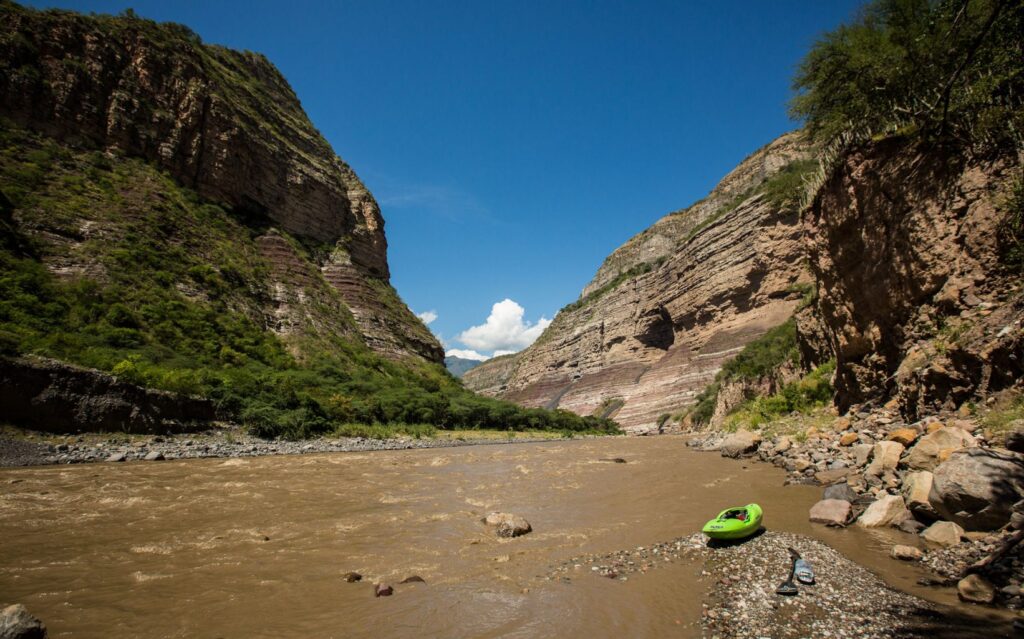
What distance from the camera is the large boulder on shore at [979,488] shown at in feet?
16.7

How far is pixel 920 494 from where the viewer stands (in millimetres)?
6160

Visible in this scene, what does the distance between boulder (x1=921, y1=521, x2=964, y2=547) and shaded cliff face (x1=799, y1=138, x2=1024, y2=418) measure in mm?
4133

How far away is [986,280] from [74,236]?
148 ft

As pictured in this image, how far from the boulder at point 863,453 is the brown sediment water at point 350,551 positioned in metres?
1.48

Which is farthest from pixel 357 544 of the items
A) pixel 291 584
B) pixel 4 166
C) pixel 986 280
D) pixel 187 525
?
pixel 4 166

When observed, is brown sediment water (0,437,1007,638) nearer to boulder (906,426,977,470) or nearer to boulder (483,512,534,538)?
boulder (483,512,534,538)

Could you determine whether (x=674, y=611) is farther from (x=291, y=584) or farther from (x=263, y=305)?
(x=263, y=305)

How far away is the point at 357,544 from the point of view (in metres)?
7.33

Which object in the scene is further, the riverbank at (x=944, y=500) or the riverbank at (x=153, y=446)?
the riverbank at (x=153, y=446)

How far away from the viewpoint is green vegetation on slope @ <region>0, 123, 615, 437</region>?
78.1 feet

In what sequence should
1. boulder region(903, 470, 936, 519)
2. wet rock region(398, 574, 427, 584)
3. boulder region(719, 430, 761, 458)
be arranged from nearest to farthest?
wet rock region(398, 574, 427, 584)
boulder region(903, 470, 936, 519)
boulder region(719, 430, 761, 458)

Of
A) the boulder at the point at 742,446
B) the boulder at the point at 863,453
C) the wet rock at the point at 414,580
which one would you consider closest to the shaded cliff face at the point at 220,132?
the wet rock at the point at 414,580

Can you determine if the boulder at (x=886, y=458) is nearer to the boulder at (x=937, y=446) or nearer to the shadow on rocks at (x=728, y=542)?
the boulder at (x=937, y=446)

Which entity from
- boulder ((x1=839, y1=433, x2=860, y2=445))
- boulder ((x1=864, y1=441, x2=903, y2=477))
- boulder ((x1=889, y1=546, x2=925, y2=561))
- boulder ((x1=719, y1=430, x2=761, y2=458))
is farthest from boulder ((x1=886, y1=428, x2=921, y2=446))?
boulder ((x1=719, y1=430, x2=761, y2=458))
